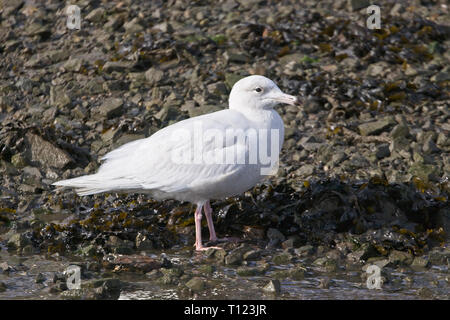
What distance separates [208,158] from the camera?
7.25 m

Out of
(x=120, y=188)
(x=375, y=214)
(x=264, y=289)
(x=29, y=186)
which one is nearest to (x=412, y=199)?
(x=375, y=214)

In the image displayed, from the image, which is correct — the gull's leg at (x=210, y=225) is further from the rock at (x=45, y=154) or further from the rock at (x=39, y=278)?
the rock at (x=45, y=154)

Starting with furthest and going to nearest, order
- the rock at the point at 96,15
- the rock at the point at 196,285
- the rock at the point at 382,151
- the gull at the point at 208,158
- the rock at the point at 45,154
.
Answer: the rock at the point at 96,15, the rock at the point at 45,154, the rock at the point at 382,151, the gull at the point at 208,158, the rock at the point at 196,285

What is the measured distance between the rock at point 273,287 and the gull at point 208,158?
1141 millimetres

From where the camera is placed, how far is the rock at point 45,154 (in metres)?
9.12

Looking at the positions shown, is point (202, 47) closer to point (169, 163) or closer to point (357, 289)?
point (169, 163)

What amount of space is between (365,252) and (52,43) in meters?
6.73

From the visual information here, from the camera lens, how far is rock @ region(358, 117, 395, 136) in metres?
9.29

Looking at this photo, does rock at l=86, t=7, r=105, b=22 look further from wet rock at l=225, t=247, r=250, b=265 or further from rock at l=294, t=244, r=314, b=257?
rock at l=294, t=244, r=314, b=257

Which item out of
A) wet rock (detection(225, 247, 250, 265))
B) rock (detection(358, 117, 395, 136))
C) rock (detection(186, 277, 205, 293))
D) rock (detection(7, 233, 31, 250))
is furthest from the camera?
rock (detection(358, 117, 395, 136))

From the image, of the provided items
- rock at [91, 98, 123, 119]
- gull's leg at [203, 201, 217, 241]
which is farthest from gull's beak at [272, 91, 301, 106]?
rock at [91, 98, 123, 119]

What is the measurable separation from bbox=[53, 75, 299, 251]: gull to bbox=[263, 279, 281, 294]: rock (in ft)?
3.74

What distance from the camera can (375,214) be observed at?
780 cm

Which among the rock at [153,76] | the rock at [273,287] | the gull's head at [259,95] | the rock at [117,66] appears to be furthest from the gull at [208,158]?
the rock at [117,66]
